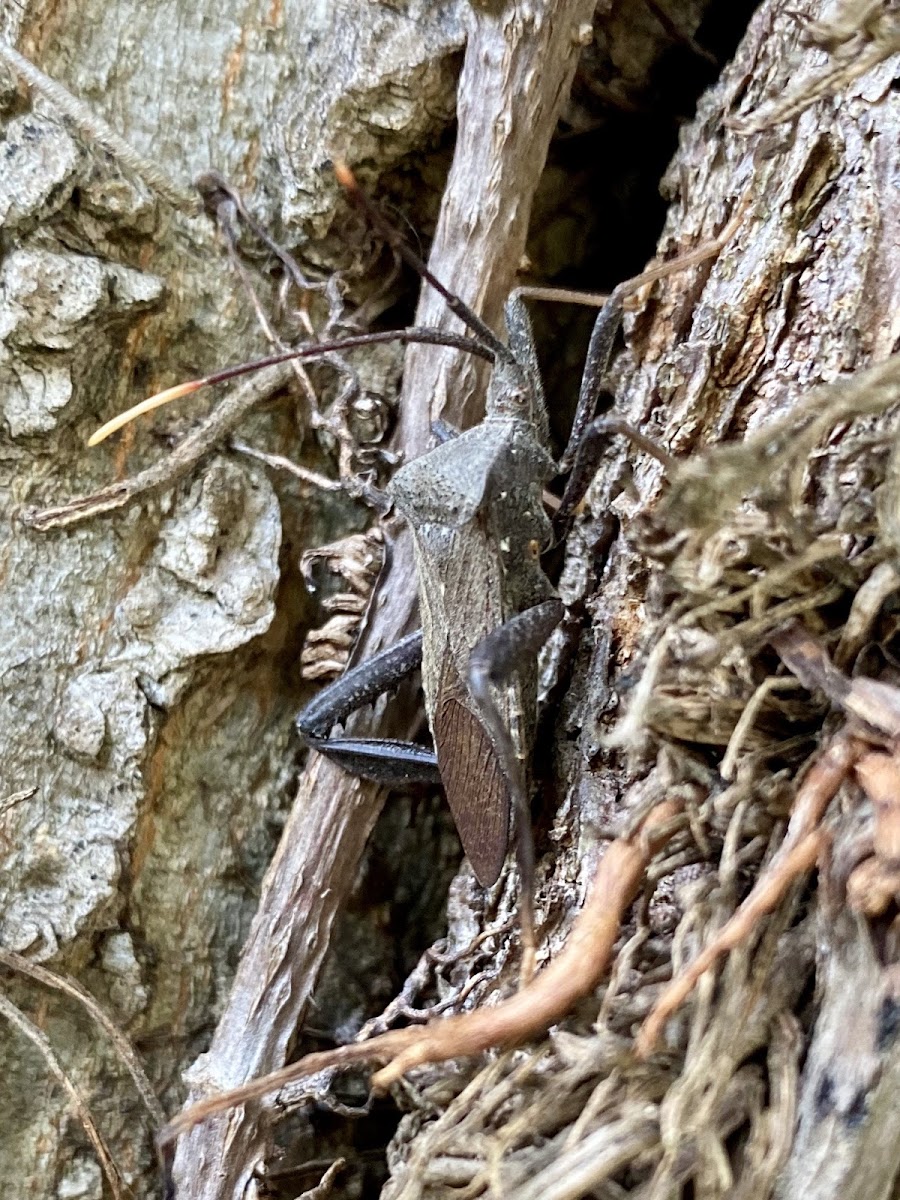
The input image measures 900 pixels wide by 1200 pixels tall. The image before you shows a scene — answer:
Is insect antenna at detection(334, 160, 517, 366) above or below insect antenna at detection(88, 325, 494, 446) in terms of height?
above

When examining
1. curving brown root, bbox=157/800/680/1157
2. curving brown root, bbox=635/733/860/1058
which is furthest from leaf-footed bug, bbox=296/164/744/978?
curving brown root, bbox=635/733/860/1058

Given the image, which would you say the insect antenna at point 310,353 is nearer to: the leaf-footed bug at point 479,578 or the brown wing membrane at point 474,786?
the leaf-footed bug at point 479,578

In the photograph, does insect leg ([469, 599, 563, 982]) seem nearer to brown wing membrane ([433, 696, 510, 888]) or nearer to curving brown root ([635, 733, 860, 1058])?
brown wing membrane ([433, 696, 510, 888])

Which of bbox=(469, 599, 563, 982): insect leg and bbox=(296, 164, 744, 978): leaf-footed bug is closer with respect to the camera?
bbox=(469, 599, 563, 982): insect leg

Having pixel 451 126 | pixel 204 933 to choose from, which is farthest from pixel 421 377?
pixel 204 933

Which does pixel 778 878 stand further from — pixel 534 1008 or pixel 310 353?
pixel 310 353
